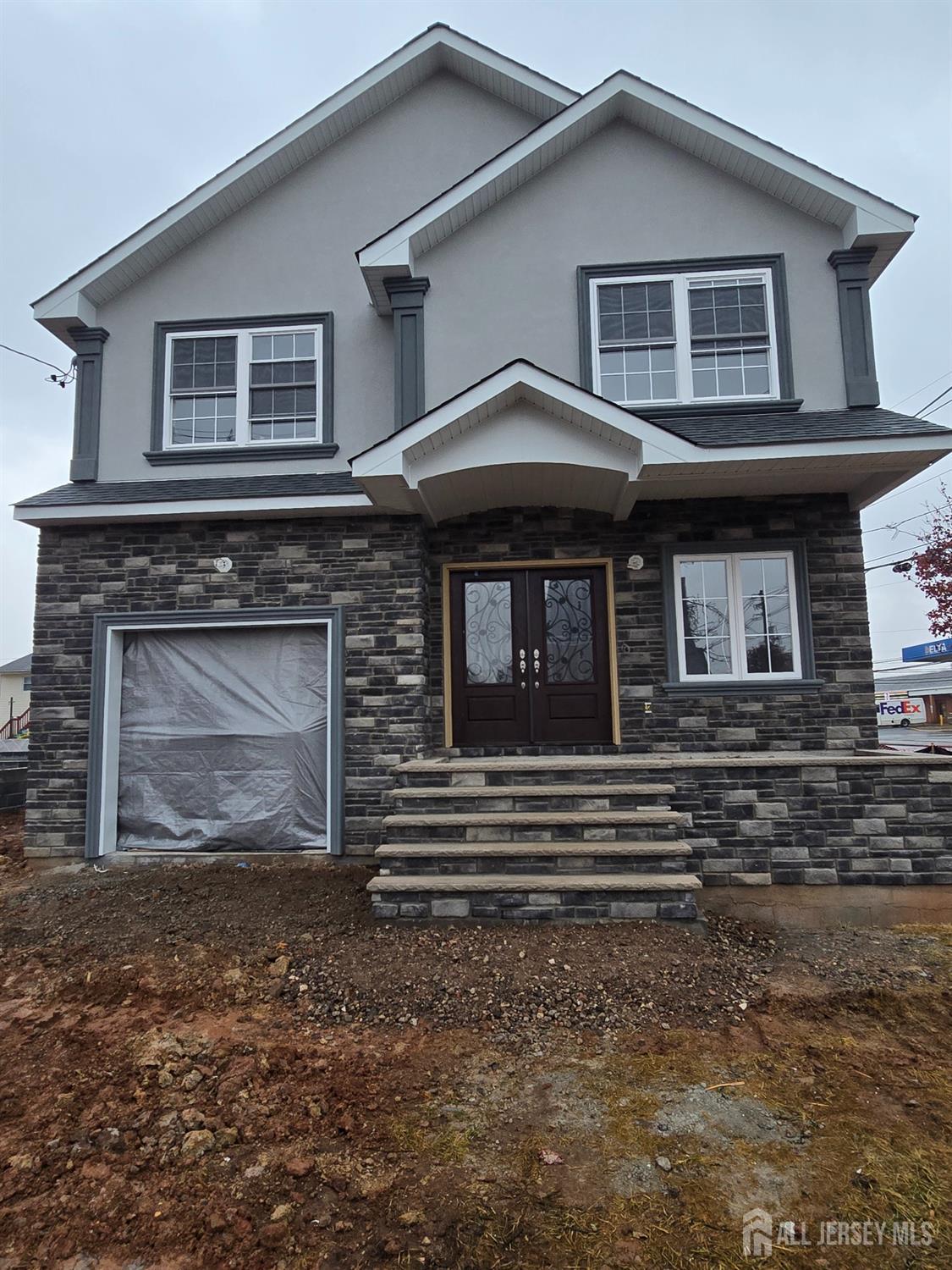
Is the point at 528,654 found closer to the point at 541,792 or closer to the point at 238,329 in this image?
the point at 541,792

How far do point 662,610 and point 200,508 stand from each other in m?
4.70

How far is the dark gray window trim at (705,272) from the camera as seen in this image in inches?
258

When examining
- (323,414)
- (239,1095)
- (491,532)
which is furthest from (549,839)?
(323,414)

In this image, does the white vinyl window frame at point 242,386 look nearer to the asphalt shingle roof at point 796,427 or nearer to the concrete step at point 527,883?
the asphalt shingle roof at point 796,427

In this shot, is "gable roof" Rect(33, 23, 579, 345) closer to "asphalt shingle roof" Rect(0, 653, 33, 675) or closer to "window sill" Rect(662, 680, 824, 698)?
"window sill" Rect(662, 680, 824, 698)

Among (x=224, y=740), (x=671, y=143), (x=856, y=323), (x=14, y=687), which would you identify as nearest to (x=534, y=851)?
(x=224, y=740)

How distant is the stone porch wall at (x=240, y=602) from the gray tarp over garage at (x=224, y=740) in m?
0.36

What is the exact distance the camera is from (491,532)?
7051 mm

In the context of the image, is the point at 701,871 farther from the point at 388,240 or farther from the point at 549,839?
the point at 388,240

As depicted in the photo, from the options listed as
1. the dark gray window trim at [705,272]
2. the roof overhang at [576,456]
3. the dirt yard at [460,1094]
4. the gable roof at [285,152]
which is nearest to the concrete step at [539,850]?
the dirt yard at [460,1094]

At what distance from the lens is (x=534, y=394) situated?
5.82m

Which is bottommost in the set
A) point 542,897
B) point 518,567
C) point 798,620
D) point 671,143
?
point 542,897

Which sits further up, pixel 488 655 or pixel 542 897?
pixel 488 655

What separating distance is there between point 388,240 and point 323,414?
69.7 inches
